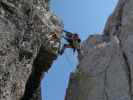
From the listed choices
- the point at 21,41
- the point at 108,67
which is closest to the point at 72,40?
the point at 108,67

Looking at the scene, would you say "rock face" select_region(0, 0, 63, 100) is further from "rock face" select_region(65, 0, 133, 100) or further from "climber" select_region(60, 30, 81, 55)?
"rock face" select_region(65, 0, 133, 100)

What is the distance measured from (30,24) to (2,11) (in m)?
2.33

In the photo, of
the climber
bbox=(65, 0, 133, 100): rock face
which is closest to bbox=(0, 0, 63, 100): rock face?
the climber

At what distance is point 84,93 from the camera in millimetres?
26625

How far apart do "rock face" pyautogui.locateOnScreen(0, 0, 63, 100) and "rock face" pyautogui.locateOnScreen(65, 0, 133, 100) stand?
345 centimetres

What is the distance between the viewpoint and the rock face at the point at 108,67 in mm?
25266

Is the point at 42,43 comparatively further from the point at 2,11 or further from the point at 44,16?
the point at 2,11

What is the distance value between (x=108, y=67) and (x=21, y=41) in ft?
26.4

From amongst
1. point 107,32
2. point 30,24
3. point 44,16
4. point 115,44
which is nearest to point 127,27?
point 115,44

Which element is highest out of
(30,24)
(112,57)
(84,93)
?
(30,24)

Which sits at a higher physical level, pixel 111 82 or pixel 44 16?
pixel 44 16

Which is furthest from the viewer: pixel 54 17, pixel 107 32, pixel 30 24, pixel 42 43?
pixel 107 32

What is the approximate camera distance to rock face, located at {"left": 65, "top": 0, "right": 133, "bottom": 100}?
2527cm

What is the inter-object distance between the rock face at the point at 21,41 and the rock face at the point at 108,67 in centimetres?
345
